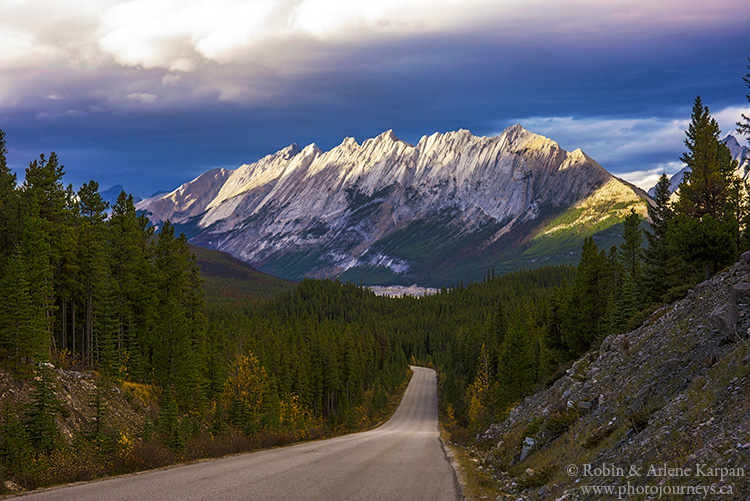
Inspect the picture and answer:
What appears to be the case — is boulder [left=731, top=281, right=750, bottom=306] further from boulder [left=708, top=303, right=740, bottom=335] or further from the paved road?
the paved road

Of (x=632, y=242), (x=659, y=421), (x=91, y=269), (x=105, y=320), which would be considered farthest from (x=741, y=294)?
(x=632, y=242)

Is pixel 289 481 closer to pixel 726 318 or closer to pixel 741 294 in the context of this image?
pixel 726 318

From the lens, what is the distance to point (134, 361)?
4578 cm

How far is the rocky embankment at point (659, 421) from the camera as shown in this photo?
10.1 meters

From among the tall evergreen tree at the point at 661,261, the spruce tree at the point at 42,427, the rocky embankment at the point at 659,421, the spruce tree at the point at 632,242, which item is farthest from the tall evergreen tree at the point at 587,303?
the spruce tree at the point at 42,427

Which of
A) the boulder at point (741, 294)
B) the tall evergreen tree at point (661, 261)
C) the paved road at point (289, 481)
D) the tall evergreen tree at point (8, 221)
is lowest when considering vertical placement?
the paved road at point (289, 481)

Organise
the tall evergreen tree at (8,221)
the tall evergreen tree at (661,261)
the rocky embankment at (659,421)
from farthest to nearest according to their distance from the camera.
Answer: the tall evergreen tree at (661,261), the tall evergreen tree at (8,221), the rocky embankment at (659,421)

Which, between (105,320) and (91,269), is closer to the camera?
(105,320)

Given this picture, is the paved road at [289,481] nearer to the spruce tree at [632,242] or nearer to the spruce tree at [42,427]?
the spruce tree at [42,427]

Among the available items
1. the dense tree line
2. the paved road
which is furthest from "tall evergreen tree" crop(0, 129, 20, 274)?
the paved road

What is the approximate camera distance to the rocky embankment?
33.2ft

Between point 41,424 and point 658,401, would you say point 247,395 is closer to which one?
Answer: point 41,424

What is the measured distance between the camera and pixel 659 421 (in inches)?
517

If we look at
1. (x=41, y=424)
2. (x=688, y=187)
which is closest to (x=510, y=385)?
(x=688, y=187)
